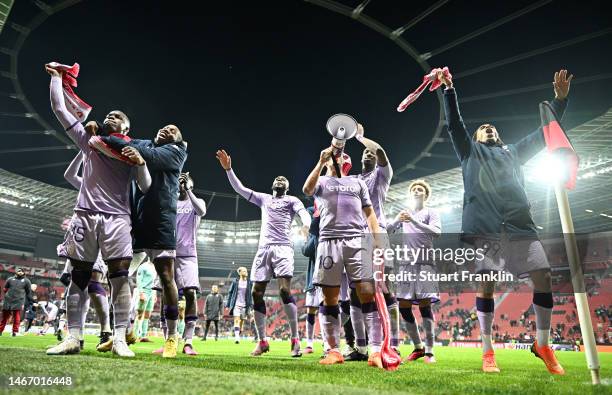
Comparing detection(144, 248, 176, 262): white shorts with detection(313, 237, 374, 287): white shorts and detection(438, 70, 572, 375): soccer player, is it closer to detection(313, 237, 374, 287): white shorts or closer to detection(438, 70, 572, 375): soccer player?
detection(313, 237, 374, 287): white shorts

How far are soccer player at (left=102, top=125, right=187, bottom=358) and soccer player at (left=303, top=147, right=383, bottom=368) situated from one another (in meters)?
1.60

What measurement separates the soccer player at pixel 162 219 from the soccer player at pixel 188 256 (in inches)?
43.3

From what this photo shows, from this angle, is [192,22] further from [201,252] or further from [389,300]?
[201,252]

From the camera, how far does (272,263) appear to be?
654 centimetres

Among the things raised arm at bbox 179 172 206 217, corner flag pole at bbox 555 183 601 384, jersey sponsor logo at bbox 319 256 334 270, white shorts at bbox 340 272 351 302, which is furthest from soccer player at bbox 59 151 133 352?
corner flag pole at bbox 555 183 601 384

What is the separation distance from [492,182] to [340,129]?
1721mm

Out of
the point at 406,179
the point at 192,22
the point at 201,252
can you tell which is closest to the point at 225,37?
the point at 192,22

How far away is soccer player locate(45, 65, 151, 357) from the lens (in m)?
4.21

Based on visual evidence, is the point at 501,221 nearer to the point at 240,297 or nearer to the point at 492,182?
the point at 492,182

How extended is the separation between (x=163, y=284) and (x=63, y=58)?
43.8ft

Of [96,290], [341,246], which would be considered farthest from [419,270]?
[96,290]

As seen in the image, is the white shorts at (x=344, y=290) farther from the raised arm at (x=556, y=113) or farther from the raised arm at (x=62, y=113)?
the raised arm at (x=62, y=113)

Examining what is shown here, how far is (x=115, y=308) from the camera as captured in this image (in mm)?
4320

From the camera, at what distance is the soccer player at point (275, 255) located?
644 centimetres
